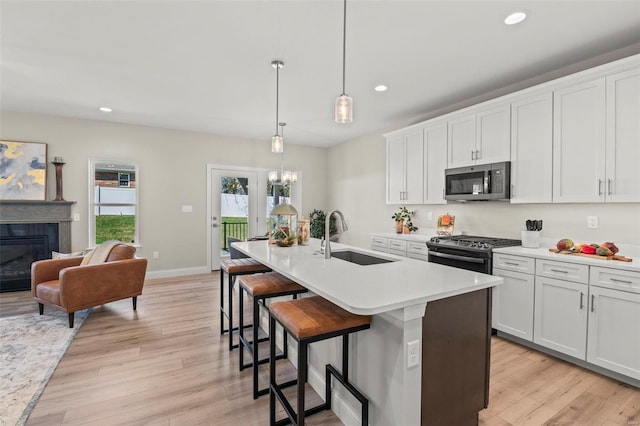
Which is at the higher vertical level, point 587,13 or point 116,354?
point 587,13

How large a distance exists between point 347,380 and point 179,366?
1512mm

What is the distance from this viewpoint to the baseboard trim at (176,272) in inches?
213

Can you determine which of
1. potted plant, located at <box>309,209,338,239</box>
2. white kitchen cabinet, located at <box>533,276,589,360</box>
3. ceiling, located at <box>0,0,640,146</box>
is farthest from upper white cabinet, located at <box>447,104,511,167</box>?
potted plant, located at <box>309,209,338,239</box>

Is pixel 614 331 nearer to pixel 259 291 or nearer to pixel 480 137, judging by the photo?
pixel 480 137

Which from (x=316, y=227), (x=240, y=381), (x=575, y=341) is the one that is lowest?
(x=240, y=381)

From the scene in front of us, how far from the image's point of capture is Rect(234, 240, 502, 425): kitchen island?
1.40 meters

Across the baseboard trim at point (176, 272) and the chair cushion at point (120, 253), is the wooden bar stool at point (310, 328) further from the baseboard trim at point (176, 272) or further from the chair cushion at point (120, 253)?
the baseboard trim at point (176, 272)

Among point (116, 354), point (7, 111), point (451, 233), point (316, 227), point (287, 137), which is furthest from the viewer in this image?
point (316, 227)

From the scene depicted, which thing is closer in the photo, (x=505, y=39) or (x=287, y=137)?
(x=505, y=39)

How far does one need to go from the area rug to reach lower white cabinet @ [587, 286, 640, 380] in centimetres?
396

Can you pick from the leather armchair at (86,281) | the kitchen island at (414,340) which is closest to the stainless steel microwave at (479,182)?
the kitchen island at (414,340)

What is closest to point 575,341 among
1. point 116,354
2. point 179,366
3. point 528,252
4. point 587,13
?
point 528,252

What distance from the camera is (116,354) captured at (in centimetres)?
268

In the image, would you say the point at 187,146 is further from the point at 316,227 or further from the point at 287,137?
the point at 316,227
